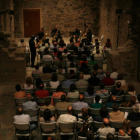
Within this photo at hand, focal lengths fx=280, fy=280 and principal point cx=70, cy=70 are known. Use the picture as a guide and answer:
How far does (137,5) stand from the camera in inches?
495

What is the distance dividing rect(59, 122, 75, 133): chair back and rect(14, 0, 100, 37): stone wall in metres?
17.2

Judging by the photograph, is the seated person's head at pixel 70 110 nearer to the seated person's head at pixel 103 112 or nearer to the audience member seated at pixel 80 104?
the audience member seated at pixel 80 104

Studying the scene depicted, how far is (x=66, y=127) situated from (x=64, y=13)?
57.9 ft

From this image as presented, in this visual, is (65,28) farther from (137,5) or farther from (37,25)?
(137,5)

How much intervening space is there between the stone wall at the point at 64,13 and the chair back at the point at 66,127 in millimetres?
17214

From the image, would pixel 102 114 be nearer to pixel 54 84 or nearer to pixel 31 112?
pixel 31 112

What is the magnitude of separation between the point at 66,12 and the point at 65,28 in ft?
4.28

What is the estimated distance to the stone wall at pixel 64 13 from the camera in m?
22.4

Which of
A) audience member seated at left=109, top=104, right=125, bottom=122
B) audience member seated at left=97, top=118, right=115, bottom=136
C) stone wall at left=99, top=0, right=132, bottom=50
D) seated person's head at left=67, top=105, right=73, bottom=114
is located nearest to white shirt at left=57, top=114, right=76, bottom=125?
seated person's head at left=67, top=105, right=73, bottom=114

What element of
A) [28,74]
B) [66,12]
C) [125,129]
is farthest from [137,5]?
[66,12]

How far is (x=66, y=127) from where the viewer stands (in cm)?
630

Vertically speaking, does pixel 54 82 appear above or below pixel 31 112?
above

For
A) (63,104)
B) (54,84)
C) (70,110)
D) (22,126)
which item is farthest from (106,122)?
(54,84)

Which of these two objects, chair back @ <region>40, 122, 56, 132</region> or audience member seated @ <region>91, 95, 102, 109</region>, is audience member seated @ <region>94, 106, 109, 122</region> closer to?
audience member seated @ <region>91, 95, 102, 109</region>
